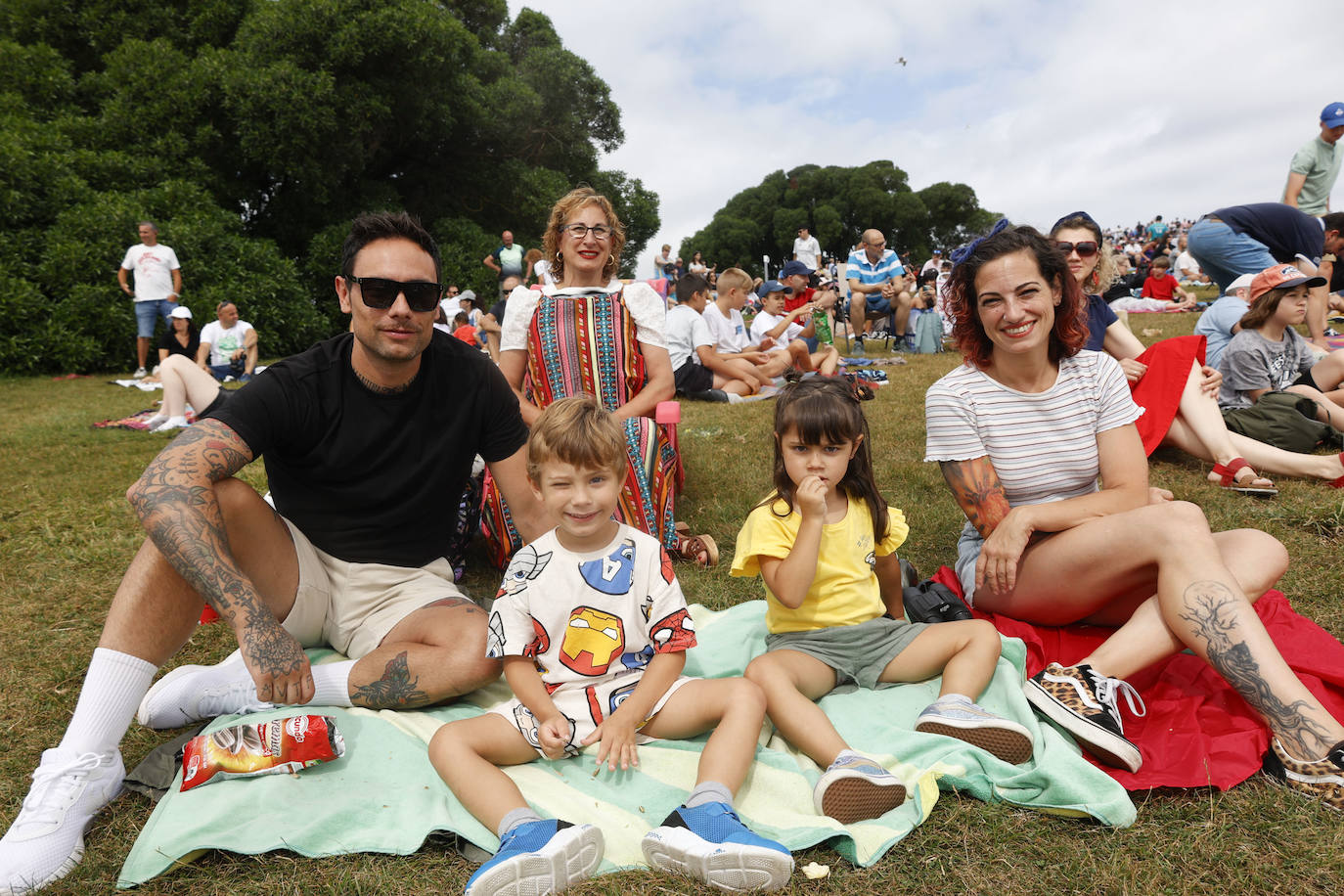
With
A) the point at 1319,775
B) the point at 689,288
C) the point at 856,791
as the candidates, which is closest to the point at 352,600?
the point at 856,791

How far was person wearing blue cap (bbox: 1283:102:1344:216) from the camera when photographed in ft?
26.2

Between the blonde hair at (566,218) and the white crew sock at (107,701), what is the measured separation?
2864mm

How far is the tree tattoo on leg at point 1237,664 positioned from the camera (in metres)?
2.22

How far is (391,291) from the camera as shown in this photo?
2.74 meters

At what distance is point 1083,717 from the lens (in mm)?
2381

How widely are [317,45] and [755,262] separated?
159 ft

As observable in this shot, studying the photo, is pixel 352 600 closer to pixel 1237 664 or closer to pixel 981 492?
pixel 981 492

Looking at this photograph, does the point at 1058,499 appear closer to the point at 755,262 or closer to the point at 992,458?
the point at 992,458

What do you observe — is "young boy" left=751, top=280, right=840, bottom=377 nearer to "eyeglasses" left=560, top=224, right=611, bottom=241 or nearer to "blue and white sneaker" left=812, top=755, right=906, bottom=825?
"eyeglasses" left=560, top=224, right=611, bottom=241

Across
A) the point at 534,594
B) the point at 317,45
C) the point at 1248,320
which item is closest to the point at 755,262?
the point at 317,45

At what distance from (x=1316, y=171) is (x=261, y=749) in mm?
10920

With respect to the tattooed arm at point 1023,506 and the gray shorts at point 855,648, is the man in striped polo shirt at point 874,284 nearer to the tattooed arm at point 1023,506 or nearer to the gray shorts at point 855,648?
the tattooed arm at point 1023,506

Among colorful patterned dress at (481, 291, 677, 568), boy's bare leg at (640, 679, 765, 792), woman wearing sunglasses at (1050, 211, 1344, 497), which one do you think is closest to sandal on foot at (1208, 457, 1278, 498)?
woman wearing sunglasses at (1050, 211, 1344, 497)

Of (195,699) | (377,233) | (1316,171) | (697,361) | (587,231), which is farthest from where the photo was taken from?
(697,361)
